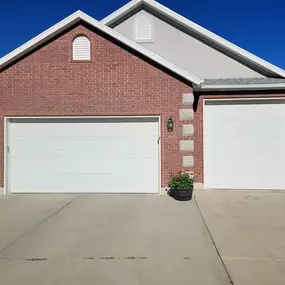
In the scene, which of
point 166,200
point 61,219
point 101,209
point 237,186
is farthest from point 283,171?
point 61,219

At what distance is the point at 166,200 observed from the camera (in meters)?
9.30

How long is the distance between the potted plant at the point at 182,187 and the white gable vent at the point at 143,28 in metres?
6.58

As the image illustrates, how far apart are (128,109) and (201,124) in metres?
2.33

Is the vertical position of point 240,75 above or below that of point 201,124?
above

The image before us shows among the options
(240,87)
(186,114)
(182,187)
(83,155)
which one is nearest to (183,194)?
(182,187)

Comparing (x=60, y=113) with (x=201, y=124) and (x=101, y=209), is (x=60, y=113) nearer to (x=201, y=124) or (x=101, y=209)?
(x=101, y=209)

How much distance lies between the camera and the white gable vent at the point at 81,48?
10219 mm

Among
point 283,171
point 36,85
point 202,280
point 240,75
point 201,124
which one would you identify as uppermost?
point 240,75

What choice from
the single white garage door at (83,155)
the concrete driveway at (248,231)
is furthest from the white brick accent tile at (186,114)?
the concrete driveway at (248,231)

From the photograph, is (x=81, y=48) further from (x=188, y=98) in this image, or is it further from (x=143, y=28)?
(x=143, y=28)

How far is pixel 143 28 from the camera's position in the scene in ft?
45.1

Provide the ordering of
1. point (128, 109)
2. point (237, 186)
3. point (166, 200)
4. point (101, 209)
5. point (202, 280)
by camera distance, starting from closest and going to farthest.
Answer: point (202, 280) < point (101, 209) < point (166, 200) < point (128, 109) < point (237, 186)

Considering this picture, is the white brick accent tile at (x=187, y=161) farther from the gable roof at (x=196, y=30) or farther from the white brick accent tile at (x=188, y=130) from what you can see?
the gable roof at (x=196, y=30)

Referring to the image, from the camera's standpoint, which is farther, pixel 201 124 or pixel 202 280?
pixel 201 124
